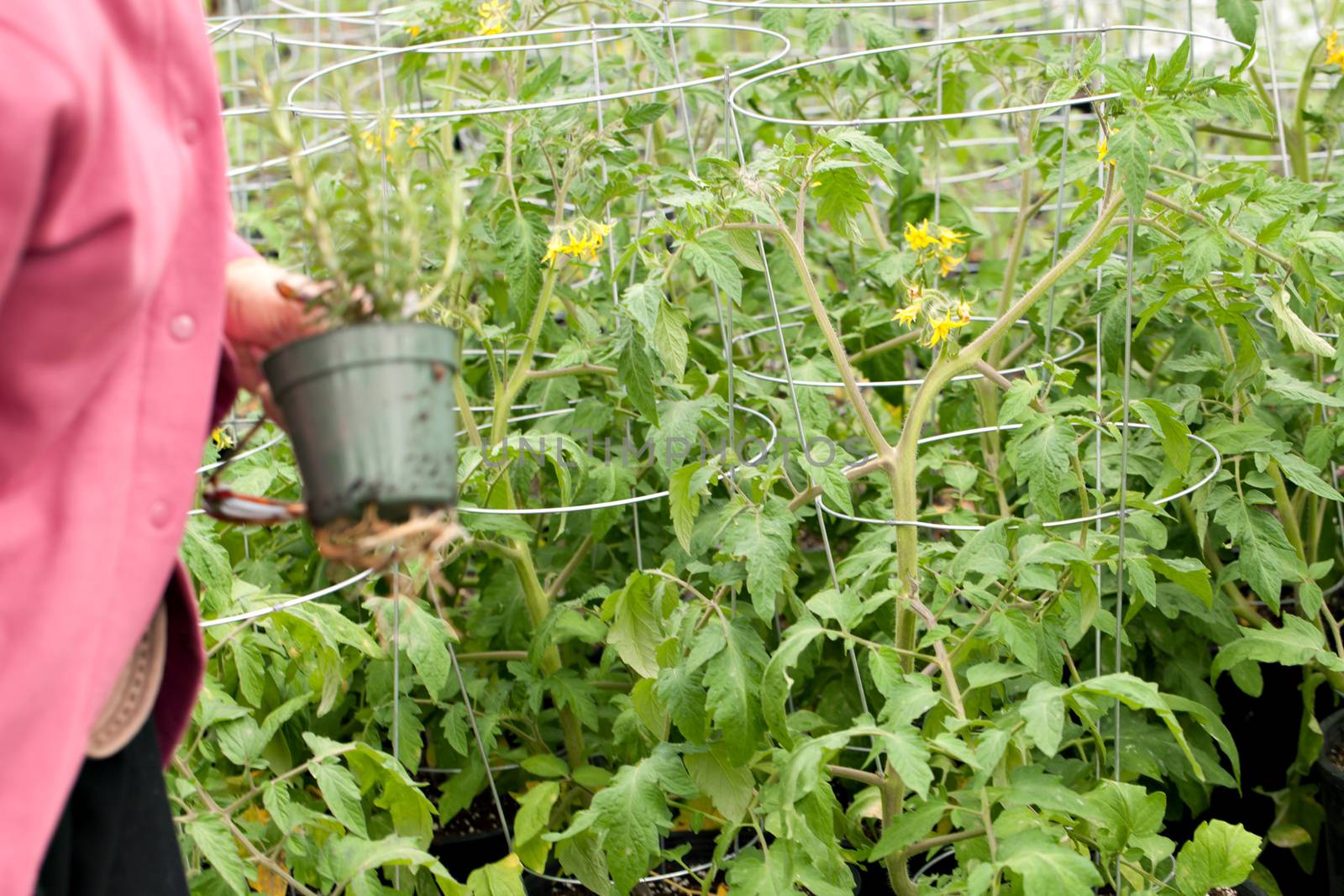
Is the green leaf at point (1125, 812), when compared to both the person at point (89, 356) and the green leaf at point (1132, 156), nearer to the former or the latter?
the green leaf at point (1132, 156)

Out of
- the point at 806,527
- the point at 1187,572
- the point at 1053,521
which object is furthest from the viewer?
the point at 806,527

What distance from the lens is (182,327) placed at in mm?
711

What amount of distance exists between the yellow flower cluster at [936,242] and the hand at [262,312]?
1000 millimetres

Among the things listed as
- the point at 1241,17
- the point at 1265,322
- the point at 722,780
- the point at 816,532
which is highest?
the point at 1241,17

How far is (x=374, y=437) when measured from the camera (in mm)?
720

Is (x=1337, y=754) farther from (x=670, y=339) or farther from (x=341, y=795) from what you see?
(x=341, y=795)

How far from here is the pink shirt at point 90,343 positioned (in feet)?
1.99

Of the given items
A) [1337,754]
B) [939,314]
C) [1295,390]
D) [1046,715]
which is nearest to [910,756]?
[1046,715]

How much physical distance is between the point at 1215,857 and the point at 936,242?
0.78m

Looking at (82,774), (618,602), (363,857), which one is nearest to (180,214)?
(82,774)

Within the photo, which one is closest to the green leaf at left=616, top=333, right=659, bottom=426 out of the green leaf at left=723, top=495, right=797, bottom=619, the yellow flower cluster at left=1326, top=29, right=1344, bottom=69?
the green leaf at left=723, top=495, right=797, bottom=619

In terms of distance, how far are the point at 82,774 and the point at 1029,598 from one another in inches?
45.6

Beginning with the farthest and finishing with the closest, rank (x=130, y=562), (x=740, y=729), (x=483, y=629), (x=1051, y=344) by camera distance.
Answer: (x=1051, y=344) < (x=483, y=629) < (x=740, y=729) < (x=130, y=562)

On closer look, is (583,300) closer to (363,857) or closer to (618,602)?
(618,602)
